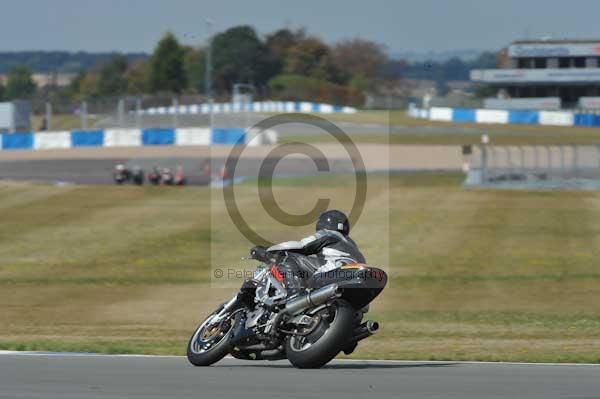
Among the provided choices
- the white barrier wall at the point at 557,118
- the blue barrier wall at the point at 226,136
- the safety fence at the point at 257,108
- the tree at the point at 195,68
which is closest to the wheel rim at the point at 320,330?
the blue barrier wall at the point at 226,136

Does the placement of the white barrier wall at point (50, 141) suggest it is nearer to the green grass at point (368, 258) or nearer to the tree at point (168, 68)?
the green grass at point (368, 258)

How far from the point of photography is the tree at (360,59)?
43.5 metres

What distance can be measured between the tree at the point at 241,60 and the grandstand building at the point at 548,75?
69.2 ft

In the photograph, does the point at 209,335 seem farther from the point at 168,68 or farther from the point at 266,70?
the point at 168,68

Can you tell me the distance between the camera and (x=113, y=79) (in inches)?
3671

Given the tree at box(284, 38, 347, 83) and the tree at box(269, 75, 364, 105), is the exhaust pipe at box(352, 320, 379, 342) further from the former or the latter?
the tree at box(284, 38, 347, 83)

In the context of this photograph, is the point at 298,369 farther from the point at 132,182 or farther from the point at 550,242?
the point at 132,182

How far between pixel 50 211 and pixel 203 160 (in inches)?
674

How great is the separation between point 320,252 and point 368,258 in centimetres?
1233

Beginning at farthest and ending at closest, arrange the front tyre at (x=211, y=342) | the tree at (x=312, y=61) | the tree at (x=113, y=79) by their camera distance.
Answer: the tree at (x=113, y=79) → the tree at (x=312, y=61) → the front tyre at (x=211, y=342)

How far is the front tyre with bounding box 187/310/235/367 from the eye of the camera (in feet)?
30.8

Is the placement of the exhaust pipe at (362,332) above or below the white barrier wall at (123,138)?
below

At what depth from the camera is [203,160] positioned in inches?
1833

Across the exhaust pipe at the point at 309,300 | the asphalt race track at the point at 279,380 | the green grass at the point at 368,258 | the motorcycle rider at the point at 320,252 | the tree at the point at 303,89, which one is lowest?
the green grass at the point at 368,258
